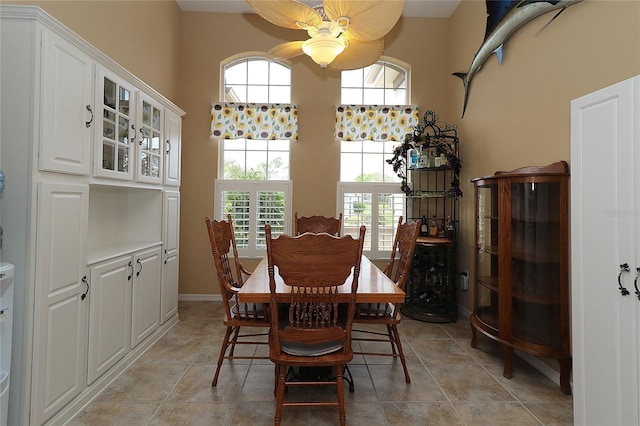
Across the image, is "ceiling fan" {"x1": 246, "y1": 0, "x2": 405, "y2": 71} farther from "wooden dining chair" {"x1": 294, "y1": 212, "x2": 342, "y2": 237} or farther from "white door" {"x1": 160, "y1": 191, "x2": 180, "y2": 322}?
"white door" {"x1": 160, "y1": 191, "x2": 180, "y2": 322}

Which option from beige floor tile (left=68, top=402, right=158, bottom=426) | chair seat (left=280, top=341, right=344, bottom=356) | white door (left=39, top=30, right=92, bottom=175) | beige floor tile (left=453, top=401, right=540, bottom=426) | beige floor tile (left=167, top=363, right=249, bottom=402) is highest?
white door (left=39, top=30, right=92, bottom=175)

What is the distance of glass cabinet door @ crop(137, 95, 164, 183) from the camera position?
2.62 meters

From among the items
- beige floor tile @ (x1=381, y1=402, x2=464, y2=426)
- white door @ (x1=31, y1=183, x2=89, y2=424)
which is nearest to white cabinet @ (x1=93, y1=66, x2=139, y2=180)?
white door @ (x1=31, y1=183, x2=89, y2=424)

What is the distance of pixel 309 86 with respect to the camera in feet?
13.2

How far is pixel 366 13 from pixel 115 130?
6.32 feet

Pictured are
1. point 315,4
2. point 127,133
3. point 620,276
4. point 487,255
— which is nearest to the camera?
point 620,276

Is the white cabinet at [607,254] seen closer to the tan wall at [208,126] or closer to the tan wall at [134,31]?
the tan wall at [208,126]

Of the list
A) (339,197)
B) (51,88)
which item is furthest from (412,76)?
(51,88)

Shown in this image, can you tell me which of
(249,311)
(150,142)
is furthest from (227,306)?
(150,142)

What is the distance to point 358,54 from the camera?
2490mm

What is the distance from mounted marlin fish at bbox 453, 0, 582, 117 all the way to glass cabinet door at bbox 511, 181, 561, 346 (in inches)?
52.8

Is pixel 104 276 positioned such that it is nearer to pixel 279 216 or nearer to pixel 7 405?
pixel 7 405

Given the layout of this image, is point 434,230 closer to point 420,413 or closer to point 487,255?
point 487,255

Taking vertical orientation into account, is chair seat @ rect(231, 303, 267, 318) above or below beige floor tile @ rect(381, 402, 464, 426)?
above
